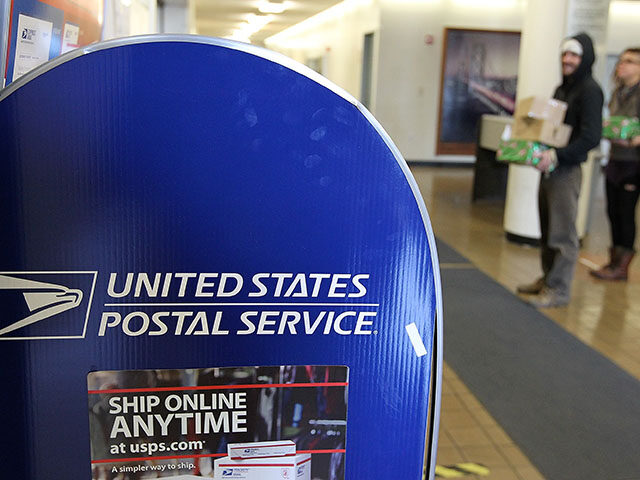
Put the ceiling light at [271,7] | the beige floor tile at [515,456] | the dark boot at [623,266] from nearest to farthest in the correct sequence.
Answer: the beige floor tile at [515,456] < the dark boot at [623,266] < the ceiling light at [271,7]

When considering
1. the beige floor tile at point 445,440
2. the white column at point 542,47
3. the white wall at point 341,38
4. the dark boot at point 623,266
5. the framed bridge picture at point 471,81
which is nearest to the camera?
the beige floor tile at point 445,440

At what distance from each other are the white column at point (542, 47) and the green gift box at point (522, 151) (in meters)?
1.63

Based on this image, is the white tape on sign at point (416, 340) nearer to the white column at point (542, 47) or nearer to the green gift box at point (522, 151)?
the green gift box at point (522, 151)

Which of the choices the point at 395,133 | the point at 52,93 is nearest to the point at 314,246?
the point at 52,93

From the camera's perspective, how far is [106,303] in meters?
0.76

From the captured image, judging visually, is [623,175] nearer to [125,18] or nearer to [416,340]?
[125,18]

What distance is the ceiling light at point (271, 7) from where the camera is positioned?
1230cm

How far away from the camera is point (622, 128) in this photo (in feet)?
14.3

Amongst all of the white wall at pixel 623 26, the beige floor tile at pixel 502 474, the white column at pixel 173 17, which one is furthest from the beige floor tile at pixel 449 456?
the white wall at pixel 623 26

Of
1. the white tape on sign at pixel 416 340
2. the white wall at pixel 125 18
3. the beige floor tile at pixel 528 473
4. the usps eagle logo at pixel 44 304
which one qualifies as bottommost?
the beige floor tile at pixel 528 473

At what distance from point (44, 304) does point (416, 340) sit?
18.3 inches

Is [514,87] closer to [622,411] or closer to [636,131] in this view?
[636,131]

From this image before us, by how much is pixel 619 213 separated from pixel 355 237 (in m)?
4.46

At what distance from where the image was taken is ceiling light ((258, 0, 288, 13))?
1230cm
